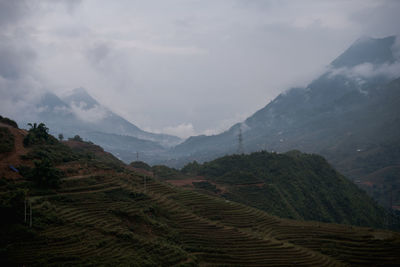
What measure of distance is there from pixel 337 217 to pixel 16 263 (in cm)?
5992

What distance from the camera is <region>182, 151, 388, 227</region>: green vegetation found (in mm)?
57375

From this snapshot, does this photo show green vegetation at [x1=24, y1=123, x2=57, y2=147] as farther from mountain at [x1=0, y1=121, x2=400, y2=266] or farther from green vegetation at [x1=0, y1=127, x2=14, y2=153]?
green vegetation at [x1=0, y1=127, x2=14, y2=153]

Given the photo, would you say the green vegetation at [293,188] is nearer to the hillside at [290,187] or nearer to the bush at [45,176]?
the hillside at [290,187]

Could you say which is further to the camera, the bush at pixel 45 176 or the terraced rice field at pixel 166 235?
the bush at pixel 45 176

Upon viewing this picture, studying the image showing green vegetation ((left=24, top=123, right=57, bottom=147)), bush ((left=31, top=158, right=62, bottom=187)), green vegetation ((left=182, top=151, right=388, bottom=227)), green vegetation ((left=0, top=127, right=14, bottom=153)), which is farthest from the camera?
green vegetation ((left=182, top=151, right=388, bottom=227))

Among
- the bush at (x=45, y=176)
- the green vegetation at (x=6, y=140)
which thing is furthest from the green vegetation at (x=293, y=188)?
the green vegetation at (x=6, y=140)

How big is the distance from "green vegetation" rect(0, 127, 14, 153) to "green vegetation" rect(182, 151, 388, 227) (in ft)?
113

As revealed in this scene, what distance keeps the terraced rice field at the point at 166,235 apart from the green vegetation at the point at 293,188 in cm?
1925

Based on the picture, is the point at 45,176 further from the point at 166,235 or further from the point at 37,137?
the point at 37,137

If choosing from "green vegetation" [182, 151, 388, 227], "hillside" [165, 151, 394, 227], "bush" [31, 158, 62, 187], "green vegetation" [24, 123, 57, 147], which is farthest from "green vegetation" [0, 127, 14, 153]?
Answer: "green vegetation" [182, 151, 388, 227]

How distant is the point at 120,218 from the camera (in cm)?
2780

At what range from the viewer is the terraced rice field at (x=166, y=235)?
21.6 metres

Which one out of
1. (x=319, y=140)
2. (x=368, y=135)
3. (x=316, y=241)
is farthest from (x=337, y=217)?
(x=319, y=140)

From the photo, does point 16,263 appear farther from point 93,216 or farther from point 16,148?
point 16,148
